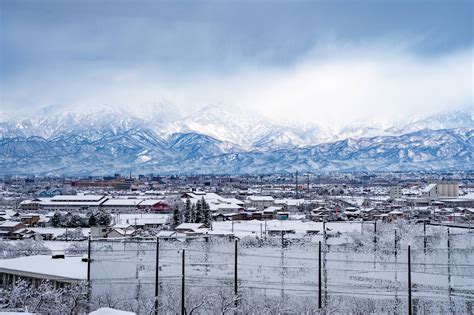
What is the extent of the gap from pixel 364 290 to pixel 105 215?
894 inches

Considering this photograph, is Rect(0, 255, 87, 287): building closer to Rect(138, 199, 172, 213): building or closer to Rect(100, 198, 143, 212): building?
Rect(138, 199, 172, 213): building

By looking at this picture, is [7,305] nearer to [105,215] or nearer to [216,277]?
[216,277]

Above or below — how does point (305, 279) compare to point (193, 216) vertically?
above

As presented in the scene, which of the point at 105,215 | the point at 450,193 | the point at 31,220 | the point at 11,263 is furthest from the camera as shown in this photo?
the point at 450,193

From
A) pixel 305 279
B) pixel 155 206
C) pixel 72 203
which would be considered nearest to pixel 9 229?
pixel 155 206

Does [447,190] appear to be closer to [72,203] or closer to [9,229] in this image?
[72,203]

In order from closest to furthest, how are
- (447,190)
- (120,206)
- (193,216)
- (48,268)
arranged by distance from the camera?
(48,268) < (193,216) < (120,206) < (447,190)

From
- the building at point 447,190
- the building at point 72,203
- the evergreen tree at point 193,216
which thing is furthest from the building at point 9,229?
the building at point 447,190

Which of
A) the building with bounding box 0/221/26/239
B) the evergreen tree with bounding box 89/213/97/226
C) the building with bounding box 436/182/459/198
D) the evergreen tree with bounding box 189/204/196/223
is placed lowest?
the building with bounding box 0/221/26/239

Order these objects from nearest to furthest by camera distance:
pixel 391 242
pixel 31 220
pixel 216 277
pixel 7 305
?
pixel 7 305
pixel 216 277
pixel 391 242
pixel 31 220

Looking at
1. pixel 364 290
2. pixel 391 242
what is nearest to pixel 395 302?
pixel 364 290

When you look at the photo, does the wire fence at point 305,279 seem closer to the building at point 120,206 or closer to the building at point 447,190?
the building at point 120,206

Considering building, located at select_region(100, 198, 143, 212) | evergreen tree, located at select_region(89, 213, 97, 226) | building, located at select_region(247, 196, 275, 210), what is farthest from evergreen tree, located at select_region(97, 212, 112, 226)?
building, located at select_region(247, 196, 275, 210)

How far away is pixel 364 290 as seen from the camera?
372 inches
